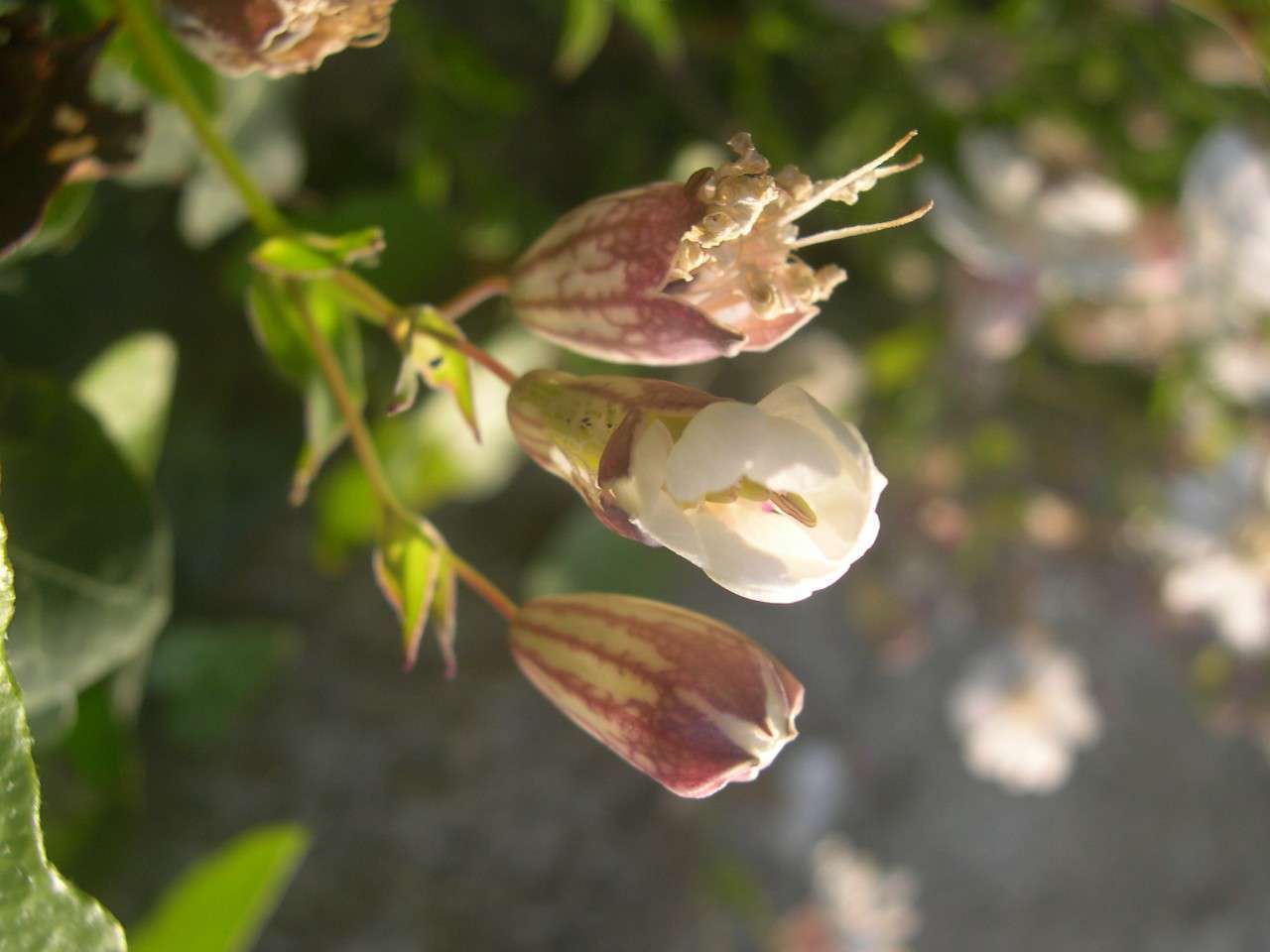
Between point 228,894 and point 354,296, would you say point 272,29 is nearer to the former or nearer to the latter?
point 354,296

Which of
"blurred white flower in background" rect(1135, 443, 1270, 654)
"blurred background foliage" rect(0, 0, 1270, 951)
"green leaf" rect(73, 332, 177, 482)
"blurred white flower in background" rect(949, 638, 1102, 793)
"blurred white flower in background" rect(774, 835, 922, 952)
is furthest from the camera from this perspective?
"blurred white flower in background" rect(774, 835, 922, 952)

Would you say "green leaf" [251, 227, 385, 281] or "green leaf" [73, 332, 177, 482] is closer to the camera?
"green leaf" [251, 227, 385, 281]

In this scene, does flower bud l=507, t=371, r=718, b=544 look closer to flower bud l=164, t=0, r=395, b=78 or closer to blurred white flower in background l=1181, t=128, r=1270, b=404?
flower bud l=164, t=0, r=395, b=78

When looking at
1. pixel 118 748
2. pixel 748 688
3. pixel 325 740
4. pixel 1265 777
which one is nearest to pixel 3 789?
pixel 748 688

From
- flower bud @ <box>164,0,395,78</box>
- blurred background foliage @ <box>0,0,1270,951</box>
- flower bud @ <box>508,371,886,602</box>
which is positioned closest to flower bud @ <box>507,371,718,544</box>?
flower bud @ <box>508,371,886,602</box>

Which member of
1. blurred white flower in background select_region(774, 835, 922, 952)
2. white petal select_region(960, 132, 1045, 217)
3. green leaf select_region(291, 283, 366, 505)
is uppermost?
green leaf select_region(291, 283, 366, 505)

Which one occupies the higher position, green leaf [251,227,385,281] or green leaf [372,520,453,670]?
green leaf [251,227,385,281]
